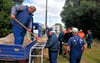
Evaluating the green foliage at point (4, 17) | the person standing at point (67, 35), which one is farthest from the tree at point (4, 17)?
the person standing at point (67, 35)

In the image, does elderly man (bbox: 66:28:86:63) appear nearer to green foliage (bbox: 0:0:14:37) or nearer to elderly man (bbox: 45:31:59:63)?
elderly man (bbox: 45:31:59:63)

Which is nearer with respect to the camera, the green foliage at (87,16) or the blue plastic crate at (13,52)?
the blue plastic crate at (13,52)

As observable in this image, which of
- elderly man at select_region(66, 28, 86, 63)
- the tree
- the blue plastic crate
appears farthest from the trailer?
the tree

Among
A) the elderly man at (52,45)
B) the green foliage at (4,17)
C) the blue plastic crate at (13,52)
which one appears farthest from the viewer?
the green foliage at (4,17)

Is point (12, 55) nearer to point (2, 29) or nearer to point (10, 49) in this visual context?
point (10, 49)

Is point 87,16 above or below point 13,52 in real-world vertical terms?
above

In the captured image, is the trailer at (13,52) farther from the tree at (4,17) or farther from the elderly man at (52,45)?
the tree at (4,17)

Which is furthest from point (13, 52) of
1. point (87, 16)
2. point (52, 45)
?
point (87, 16)

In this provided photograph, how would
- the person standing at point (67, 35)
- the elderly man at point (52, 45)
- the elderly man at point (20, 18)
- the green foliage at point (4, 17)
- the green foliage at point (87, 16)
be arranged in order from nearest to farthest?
the elderly man at point (20, 18)
the elderly man at point (52, 45)
the person standing at point (67, 35)
the green foliage at point (4, 17)
the green foliage at point (87, 16)

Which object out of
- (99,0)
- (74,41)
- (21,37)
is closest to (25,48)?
(21,37)

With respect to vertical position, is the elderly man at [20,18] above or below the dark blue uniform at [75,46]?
above

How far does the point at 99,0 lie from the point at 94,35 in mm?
5708

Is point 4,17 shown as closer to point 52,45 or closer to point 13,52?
point 52,45

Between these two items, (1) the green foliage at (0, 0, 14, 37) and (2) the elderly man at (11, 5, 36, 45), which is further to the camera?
(1) the green foliage at (0, 0, 14, 37)
